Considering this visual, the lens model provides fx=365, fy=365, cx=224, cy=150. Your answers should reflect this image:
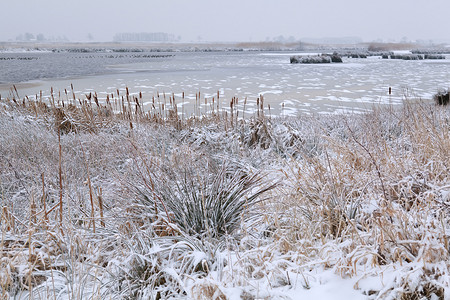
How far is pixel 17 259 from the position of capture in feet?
8.39

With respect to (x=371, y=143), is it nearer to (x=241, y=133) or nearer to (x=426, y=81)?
(x=241, y=133)

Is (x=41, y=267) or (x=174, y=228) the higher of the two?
(x=174, y=228)

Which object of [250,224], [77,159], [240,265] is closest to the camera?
[240,265]

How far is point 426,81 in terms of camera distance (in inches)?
703

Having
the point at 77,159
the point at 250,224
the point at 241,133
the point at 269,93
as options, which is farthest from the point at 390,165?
A: the point at 269,93

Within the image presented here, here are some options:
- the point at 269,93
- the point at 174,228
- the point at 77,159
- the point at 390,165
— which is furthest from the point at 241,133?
the point at 269,93

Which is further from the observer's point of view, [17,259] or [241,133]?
[241,133]

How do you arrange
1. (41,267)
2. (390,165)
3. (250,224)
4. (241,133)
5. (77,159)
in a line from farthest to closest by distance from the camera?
(241,133) → (77,159) → (390,165) → (250,224) → (41,267)

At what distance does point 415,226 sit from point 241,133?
4.36 m

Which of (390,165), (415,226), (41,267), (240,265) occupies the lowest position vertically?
(41,267)

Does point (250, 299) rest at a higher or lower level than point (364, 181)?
lower

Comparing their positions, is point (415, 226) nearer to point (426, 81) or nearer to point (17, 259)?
point (17, 259)

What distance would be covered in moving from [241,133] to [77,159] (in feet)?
9.40

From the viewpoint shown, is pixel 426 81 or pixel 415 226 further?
pixel 426 81
